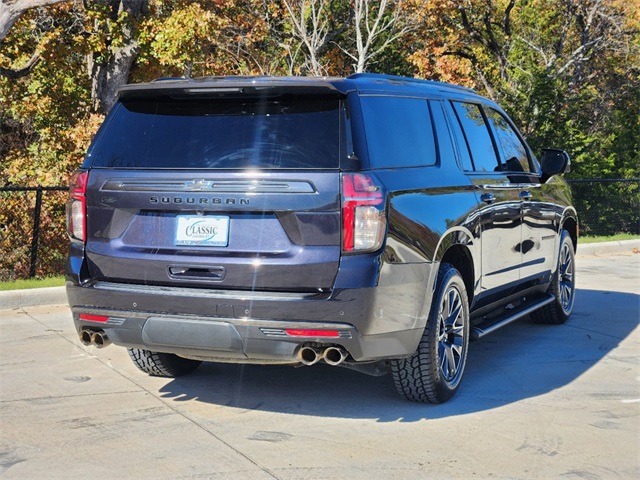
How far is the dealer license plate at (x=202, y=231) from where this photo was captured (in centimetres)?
534

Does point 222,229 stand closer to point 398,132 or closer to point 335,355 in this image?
point 335,355

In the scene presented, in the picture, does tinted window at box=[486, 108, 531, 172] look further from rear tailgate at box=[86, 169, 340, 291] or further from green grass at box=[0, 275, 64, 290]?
green grass at box=[0, 275, 64, 290]

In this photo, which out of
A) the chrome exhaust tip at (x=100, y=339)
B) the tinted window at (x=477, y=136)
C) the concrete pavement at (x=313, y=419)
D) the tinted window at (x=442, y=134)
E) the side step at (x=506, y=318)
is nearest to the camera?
the concrete pavement at (x=313, y=419)

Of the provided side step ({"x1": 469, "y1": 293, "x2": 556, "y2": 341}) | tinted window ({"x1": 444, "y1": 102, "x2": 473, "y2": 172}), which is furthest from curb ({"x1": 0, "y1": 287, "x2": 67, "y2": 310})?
tinted window ({"x1": 444, "y1": 102, "x2": 473, "y2": 172})

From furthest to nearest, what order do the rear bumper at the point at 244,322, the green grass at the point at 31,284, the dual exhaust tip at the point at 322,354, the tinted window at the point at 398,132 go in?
the green grass at the point at 31,284 → the tinted window at the point at 398,132 → the dual exhaust tip at the point at 322,354 → the rear bumper at the point at 244,322

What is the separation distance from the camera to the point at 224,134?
5.56 metres

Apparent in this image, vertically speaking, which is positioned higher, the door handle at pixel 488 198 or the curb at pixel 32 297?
the door handle at pixel 488 198

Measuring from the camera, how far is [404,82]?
6.44 meters

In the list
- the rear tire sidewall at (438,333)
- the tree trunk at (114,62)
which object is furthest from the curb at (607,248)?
the rear tire sidewall at (438,333)

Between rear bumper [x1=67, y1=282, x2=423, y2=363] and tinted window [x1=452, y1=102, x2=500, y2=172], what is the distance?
1.94m

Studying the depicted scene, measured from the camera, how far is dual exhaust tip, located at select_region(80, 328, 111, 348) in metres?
5.75

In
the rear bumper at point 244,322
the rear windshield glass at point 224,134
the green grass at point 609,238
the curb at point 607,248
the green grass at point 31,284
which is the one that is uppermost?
the rear windshield glass at point 224,134

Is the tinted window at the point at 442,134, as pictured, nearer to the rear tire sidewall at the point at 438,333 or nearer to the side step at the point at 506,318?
the rear tire sidewall at the point at 438,333

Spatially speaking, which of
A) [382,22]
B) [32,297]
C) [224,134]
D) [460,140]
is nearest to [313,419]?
[224,134]
